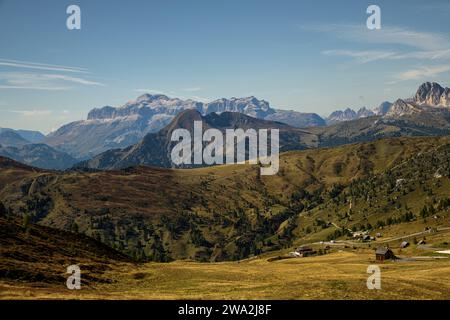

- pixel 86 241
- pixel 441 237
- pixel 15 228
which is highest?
pixel 15 228

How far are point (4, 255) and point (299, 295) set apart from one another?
57.0 meters

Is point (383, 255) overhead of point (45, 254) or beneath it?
beneath

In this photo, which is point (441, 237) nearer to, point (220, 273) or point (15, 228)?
point (220, 273)

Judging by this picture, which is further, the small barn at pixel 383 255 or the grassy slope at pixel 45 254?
the small barn at pixel 383 255

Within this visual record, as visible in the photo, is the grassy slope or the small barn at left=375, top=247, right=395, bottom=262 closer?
the grassy slope

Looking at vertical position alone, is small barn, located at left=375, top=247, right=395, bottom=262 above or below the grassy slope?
below

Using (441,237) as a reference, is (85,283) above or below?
above

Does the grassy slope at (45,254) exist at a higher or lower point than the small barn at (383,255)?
higher

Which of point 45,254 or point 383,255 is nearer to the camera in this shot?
point 45,254
